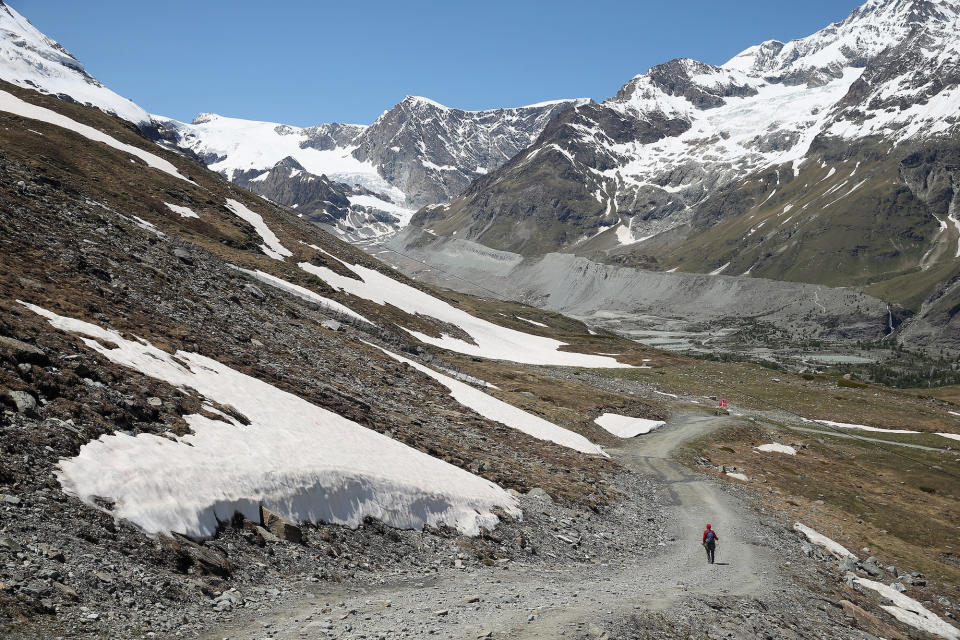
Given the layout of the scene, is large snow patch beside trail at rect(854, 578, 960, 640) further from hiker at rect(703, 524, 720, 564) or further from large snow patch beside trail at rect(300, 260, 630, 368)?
large snow patch beside trail at rect(300, 260, 630, 368)

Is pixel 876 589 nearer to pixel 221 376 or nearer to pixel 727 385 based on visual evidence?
pixel 221 376

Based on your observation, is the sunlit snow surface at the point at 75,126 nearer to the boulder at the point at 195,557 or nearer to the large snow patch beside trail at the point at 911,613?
the boulder at the point at 195,557

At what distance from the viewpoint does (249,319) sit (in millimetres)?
38000

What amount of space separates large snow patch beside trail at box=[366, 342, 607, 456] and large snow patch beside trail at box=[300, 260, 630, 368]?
1246 inches

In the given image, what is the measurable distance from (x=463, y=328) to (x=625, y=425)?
46.4 m

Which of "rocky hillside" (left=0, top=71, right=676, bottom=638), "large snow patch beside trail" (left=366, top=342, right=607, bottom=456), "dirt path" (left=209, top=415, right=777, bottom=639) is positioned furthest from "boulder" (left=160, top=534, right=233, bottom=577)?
"large snow patch beside trail" (left=366, top=342, right=607, bottom=456)

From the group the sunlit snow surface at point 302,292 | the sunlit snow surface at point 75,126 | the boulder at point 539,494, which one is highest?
the sunlit snow surface at point 75,126

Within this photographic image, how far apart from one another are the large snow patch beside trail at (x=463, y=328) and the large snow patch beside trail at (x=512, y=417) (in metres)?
31.6

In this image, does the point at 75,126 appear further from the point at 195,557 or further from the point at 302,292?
the point at 195,557

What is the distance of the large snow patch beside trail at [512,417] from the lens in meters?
45.8

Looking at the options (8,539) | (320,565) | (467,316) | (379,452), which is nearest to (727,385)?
(467,316)

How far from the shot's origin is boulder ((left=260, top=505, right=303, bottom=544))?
1655 cm

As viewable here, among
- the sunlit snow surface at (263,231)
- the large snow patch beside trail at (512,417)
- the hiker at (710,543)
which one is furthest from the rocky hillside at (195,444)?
the sunlit snow surface at (263,231)

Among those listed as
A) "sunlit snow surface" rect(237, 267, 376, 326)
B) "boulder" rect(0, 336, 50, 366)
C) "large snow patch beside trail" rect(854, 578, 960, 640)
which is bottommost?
"large snow patch beside trail" rect(854, 578, 960, 640)
